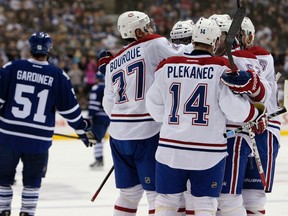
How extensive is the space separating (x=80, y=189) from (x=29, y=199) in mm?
2148

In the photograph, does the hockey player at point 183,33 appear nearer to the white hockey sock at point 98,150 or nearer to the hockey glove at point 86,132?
the hockey glove at point 86,132

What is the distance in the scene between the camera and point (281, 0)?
1614cm

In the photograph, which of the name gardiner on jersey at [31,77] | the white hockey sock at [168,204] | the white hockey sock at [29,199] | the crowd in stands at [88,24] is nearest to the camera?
the white hockey sock at [168,204]

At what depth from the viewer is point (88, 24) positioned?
50.0 ft

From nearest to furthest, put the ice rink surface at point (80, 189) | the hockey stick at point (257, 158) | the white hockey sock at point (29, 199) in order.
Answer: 1. the hockey stick at point (257, 158)
2. the white hockey sock at point (29, 199)
3. the ice rink surface at point (80, 189)

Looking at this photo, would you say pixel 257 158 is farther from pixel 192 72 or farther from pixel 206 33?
pixel 206 33

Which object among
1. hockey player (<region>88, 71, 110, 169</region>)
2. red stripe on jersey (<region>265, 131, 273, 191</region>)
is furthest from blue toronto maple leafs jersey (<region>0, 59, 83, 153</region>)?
hockey player (<region>88, 71, 110, 169</region>)

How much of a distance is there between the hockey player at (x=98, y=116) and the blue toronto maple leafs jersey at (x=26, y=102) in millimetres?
3455

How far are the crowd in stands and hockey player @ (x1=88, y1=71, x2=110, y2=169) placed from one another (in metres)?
3.74

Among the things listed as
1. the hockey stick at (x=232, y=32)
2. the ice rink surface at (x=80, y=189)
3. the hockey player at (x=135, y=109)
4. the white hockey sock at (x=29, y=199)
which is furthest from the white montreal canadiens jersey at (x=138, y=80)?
the ice rink surface at (x=80, y=189)

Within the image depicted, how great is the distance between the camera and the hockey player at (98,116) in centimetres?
874

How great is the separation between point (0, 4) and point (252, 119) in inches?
444

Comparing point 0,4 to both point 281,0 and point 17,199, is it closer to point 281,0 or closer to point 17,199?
point 281,0

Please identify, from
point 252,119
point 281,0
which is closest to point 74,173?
point 252,119
